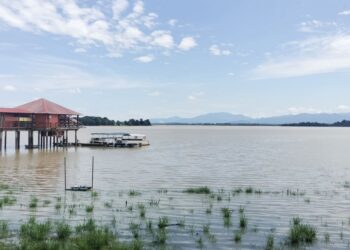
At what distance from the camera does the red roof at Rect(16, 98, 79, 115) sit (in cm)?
6969

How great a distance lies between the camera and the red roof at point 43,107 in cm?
6969

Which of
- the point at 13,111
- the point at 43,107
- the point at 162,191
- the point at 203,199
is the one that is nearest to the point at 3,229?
the point at 203,199

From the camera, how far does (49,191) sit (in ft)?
90.5

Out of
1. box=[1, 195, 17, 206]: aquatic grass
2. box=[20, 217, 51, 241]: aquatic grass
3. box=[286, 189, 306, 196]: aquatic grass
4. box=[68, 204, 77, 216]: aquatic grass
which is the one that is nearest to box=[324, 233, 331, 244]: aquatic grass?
box=[20, 217, 51, 241]: aquatic grass

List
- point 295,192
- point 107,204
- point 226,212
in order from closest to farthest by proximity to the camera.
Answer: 1. point 226,212
2. point 107,204
3. point 295,192

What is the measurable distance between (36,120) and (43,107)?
2433 mm

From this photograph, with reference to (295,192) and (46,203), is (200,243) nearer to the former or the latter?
(46,203)

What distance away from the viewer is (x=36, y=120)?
69.6 m

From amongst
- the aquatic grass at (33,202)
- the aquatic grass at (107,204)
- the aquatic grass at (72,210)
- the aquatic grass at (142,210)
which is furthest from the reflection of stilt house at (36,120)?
the aquatic grass at (142,210)

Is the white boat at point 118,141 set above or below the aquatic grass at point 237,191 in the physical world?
above

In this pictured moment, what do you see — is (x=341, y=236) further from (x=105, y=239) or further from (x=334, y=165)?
(x=334, y=165)

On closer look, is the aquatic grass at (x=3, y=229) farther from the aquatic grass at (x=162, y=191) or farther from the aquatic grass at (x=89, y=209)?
the aquatic grass at (x=162, y=191)

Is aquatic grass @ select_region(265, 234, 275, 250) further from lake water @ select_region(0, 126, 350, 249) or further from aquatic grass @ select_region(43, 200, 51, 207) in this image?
aquatic grass @ select_region(43, 200, 51, 207)

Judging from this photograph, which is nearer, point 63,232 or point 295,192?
point 63,232
